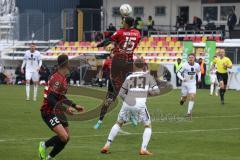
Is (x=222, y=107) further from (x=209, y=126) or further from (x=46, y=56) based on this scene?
(x=46, y=56)

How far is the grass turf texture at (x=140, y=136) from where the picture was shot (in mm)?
14438

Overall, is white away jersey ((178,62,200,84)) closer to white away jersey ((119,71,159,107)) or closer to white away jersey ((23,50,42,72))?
white away jersey ((23,50,42,72))

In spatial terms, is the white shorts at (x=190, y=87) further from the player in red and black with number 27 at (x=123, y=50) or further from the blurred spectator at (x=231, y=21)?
the blurred spectator at (x=231, y=21)

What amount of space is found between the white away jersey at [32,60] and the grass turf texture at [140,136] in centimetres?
405

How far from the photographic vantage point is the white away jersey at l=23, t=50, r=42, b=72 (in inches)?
1192

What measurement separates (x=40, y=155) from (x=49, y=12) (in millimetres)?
47837

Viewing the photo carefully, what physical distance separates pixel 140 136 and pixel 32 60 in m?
13.6

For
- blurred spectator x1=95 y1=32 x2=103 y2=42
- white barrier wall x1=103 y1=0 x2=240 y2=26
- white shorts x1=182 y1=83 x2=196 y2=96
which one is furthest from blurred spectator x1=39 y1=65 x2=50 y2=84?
white shorts x1=182 y1=83 x2=196 y2=96

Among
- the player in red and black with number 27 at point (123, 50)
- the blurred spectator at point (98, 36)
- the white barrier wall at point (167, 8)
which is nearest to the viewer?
the player in red and black with number 27 at point (123, 50)

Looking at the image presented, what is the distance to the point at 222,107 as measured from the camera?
28.1 m

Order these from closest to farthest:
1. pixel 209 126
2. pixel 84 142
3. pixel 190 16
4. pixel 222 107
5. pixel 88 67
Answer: pixel 84 142
pixel 209 126
pixel 222 107
pixel 88 67
pixel 190 16

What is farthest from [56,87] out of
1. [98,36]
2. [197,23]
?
[98,36]

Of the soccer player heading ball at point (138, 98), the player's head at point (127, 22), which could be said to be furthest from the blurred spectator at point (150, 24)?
the soccer player heading ball at point (138, 98)

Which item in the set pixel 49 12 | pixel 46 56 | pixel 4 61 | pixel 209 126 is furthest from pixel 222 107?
pixel 49 12
